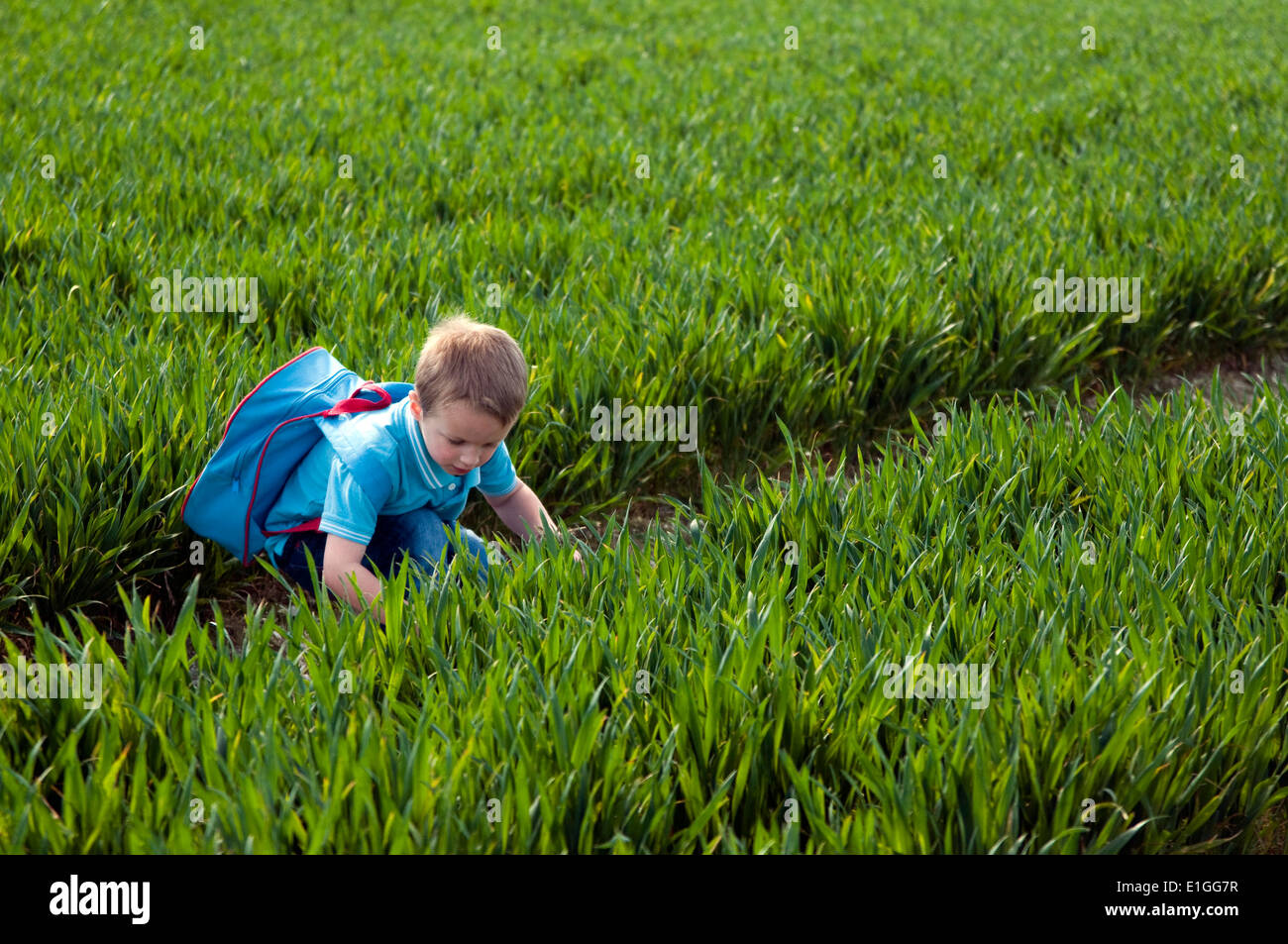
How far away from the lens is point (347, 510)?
2.26 metres

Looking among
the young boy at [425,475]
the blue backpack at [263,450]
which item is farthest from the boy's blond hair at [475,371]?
the blue backpack at [263,450]

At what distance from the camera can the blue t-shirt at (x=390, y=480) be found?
2.27 m

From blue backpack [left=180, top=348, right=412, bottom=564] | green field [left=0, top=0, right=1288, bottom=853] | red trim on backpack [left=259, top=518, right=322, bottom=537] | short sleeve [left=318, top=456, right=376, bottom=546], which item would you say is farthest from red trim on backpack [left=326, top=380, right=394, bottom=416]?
green field [left=0, top=0, right=1288, bottom=853]

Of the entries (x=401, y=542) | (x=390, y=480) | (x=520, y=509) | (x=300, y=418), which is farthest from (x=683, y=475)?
(x=300, y=418)

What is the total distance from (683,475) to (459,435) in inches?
50.4

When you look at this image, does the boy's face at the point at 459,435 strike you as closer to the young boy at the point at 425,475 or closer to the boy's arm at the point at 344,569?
the young boy at the point at 425,475

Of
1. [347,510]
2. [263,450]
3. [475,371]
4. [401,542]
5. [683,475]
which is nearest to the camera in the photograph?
[475,371]

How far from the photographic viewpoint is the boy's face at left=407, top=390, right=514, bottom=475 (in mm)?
2152

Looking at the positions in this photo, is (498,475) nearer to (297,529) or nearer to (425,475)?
(425,475)

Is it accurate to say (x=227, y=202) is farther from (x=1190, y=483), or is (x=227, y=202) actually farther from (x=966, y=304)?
(x=1190, y=483)

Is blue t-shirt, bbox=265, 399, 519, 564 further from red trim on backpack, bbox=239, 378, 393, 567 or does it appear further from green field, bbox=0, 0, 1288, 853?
green field, bbox=0, 0, 1288, 853

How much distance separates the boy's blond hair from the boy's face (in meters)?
0.02

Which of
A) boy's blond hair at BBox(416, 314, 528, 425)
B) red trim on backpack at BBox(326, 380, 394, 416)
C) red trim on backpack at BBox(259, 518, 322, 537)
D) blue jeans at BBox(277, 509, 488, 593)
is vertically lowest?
blue jeans at BBox(277, 509, 488, 593)

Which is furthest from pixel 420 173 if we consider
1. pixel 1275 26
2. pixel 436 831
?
pixel 1275 26
